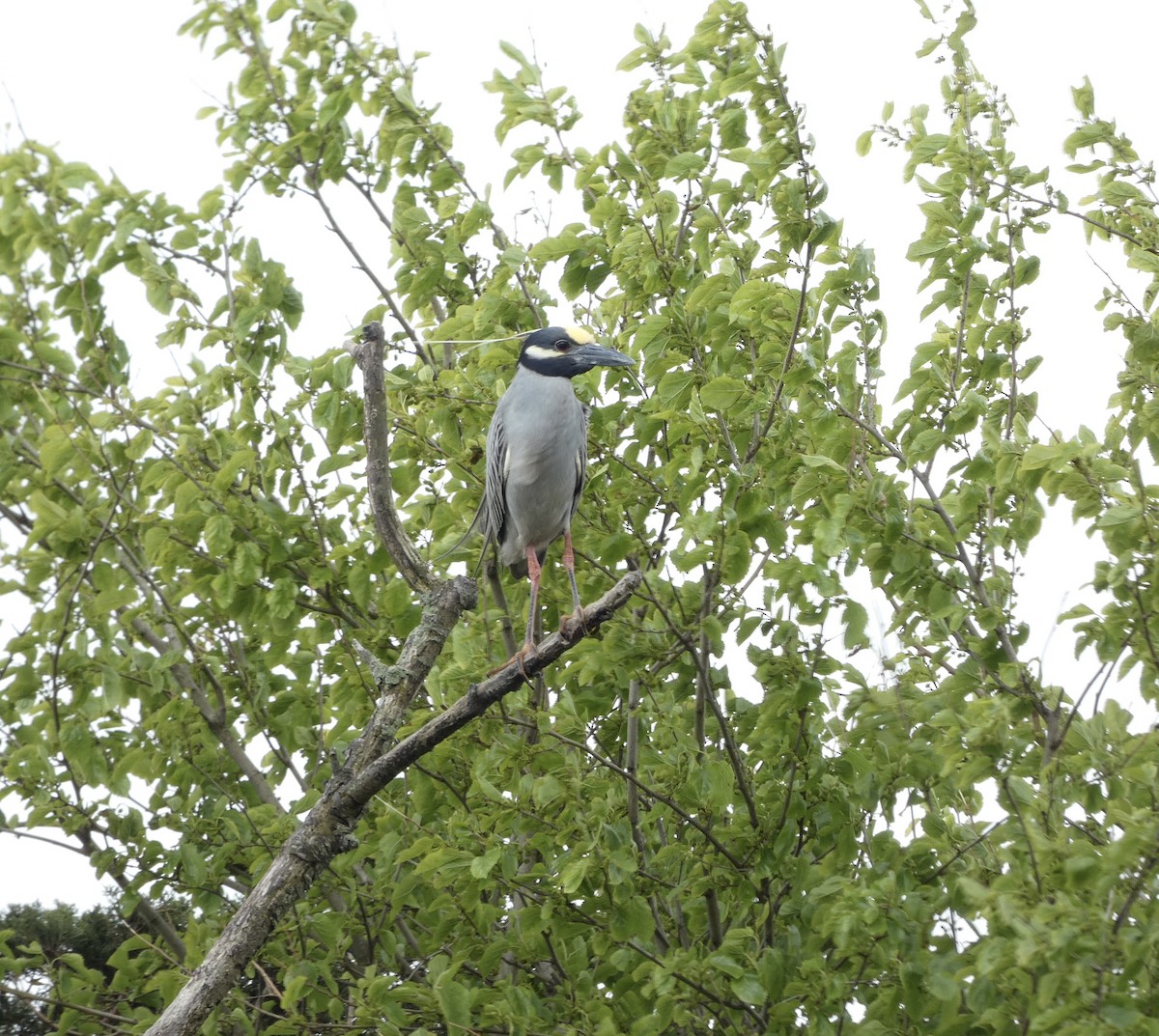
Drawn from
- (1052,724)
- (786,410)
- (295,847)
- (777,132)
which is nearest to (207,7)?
(777,132)

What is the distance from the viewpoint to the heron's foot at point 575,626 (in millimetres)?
4457

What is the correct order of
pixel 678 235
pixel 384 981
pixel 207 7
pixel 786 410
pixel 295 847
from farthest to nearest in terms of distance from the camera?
1. pixel 207 7
2. pixel 678 235
3. pixel 786 410
4. pixel 384 981
5. pixel 295 847

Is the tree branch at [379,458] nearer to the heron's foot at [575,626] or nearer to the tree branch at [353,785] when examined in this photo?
the tree branch at [353,785]

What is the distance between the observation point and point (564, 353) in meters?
5.35

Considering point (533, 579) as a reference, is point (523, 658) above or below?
below

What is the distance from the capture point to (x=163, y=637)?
6.82 metres

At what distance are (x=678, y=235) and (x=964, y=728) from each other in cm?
264

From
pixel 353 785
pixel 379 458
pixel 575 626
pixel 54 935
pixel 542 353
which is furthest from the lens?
pixel 54 935

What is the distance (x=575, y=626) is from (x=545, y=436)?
1.09 m

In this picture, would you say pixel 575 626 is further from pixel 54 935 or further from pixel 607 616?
pixel 54 935

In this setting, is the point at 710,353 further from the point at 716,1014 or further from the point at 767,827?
the point at 716,1014

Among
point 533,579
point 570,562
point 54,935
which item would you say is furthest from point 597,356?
point 54,935

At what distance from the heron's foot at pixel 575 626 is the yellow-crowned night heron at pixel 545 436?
59 cm

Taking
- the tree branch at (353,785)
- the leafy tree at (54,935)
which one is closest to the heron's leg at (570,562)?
the tree branch at (353,785)
